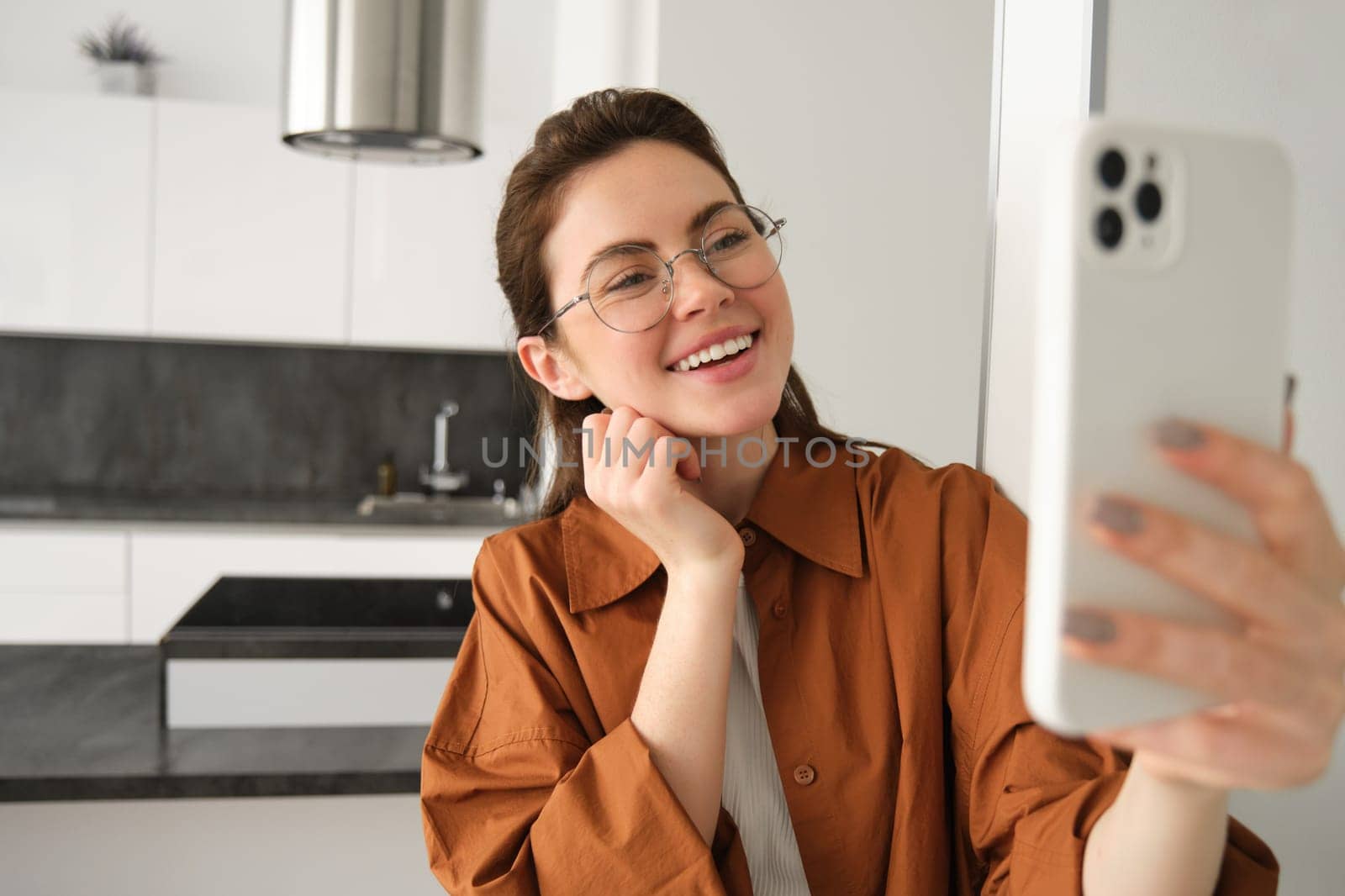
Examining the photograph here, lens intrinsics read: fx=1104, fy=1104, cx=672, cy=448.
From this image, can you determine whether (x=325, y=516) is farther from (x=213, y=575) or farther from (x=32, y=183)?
(x=32, y=183)

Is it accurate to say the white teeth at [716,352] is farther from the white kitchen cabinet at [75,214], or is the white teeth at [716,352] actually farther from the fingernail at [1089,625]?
the white kitchen cabinet at [75,214]

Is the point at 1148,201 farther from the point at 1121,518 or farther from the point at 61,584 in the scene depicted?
the point at 61,584

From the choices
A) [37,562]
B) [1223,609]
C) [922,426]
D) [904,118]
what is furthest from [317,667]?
[37,562]

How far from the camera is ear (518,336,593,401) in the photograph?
118 cm

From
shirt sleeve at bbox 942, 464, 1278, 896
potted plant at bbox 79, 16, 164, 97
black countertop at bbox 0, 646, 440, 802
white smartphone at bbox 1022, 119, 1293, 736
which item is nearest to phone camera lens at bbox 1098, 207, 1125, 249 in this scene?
white smartphone at bbox 1022, 119, 1293, 736

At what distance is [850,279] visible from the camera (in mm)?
1544

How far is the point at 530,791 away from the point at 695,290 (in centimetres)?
47

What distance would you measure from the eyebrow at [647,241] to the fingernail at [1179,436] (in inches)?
26.2

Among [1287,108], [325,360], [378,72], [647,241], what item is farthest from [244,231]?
[1287,108]

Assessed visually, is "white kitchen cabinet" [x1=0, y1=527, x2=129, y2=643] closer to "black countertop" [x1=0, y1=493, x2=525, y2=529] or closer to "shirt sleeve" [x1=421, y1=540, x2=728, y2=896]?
"black countertop" [x1=0, y1=493, x2=525, y2=529]

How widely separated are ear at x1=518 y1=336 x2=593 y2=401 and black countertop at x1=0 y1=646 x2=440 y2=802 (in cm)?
60

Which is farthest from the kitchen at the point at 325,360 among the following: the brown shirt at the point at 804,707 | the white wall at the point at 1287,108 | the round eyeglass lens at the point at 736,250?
the round eyeglass lens at the point at 736,250

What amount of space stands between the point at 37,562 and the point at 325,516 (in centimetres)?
84

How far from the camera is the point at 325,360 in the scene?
161 inches
